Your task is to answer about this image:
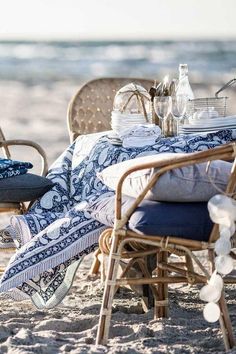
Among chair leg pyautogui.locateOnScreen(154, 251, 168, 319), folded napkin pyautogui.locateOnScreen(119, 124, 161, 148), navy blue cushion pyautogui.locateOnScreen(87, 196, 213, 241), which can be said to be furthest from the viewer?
folded napkin pyautogui.locateOnScreen(119, 124, 161, 148)

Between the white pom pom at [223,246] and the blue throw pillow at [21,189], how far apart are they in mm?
1480

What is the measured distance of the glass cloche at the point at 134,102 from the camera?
512 centimetres

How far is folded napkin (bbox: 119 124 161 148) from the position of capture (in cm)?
A: 479

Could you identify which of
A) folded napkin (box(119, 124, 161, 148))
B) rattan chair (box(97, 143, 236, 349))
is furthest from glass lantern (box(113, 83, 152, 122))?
rattan chair (box(97, 143, 236, 349))

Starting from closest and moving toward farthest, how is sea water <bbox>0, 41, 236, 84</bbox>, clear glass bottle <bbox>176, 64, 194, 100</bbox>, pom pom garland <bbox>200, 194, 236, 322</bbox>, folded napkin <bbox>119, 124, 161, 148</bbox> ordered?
pom pom garland <bbox>200, 194, 236, 322</bbox> → folded napkin <bbox>119, 124, 161, 148</bbox> → clear glass bottle <bbox>176, 64, 194, 100</bbox> → sea water <bbox>0, 41, 236, 84</bbox>

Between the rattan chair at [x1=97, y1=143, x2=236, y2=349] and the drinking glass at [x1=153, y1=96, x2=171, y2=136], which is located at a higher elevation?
the drinking glass at [x1=153, y1=96, x2=171, y2=136]

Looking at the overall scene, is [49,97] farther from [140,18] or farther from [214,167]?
[214,167]

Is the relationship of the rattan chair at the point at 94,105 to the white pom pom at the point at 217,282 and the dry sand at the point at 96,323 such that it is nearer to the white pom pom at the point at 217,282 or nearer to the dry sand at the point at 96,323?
the dry sand at the point at 96,323

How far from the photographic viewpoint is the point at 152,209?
383 cm

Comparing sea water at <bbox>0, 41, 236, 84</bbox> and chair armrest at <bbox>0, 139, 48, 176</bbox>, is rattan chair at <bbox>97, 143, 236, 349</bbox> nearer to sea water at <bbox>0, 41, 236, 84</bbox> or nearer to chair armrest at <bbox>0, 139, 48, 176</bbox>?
chair armrest at <bbox>0, 139, 48, 176</bbox>

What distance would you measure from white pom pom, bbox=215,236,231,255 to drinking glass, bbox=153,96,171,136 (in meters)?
1.31

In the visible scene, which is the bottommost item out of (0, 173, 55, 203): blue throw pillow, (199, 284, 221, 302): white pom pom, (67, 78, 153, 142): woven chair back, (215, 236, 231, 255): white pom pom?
(199, 284, 221, 302): white pom pom

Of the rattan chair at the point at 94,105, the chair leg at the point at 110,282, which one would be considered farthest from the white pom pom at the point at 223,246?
the rattan chair at the point at 94,105

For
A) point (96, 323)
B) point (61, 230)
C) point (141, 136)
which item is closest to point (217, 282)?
point (96, 323)
